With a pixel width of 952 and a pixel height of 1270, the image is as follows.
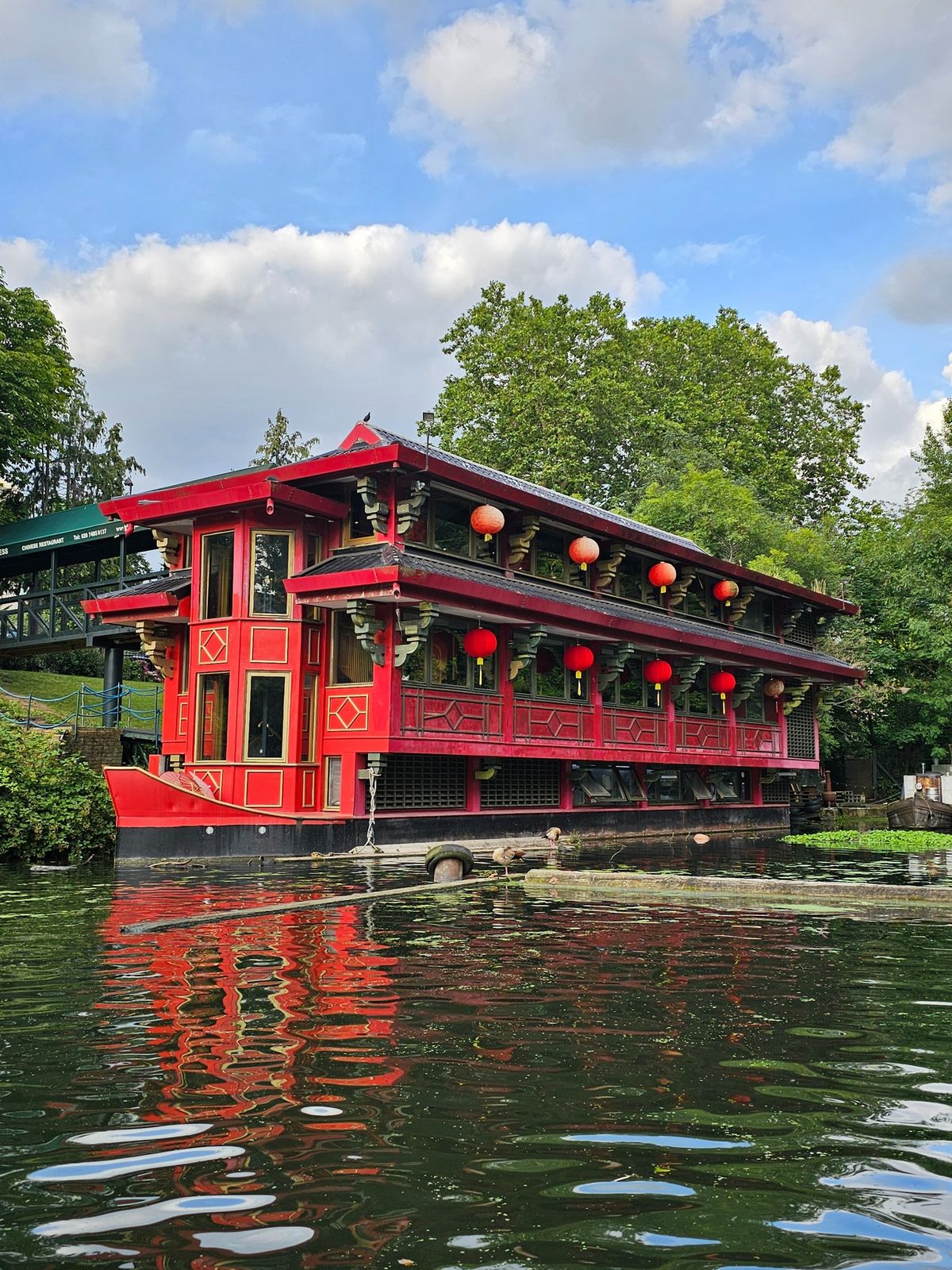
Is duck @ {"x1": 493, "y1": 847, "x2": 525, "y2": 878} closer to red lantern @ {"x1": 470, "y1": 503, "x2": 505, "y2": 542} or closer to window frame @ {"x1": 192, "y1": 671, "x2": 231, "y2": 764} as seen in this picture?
window frame @ {"x1": 192, "y1": 671, "x2": 231, "y2": 764}

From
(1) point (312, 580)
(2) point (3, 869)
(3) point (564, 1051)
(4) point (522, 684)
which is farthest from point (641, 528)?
(3) point (564, 1051)

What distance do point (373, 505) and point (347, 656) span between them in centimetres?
303

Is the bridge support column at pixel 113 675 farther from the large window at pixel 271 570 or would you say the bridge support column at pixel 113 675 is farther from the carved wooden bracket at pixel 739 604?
the carved wooden bracket at pixel 739 604

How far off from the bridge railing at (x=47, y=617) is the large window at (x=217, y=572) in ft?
30.4

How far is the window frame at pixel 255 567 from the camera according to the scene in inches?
848

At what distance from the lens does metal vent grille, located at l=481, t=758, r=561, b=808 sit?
25219mm

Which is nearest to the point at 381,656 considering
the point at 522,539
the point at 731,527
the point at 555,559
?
the point at 522,539

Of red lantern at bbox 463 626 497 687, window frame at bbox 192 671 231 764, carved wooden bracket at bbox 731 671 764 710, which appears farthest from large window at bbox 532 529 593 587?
window frame at bbox 192 671 231 764

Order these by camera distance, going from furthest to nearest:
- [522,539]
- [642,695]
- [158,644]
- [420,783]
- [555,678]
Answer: [642,695], [555,678], [522,539], [158,644], [420,783]

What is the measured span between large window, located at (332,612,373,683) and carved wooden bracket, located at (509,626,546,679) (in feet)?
12.2

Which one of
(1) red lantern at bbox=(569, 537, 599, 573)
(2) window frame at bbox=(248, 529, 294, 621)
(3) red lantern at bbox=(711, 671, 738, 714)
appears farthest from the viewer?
(3) red lantern at bbox=(711, 671, 738, 714)

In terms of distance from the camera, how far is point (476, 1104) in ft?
15.7

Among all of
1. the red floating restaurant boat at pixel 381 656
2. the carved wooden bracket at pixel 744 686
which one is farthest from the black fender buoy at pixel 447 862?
the carved wooden bracket at pixel 744 686

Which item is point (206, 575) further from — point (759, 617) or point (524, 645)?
point (759, 617)
